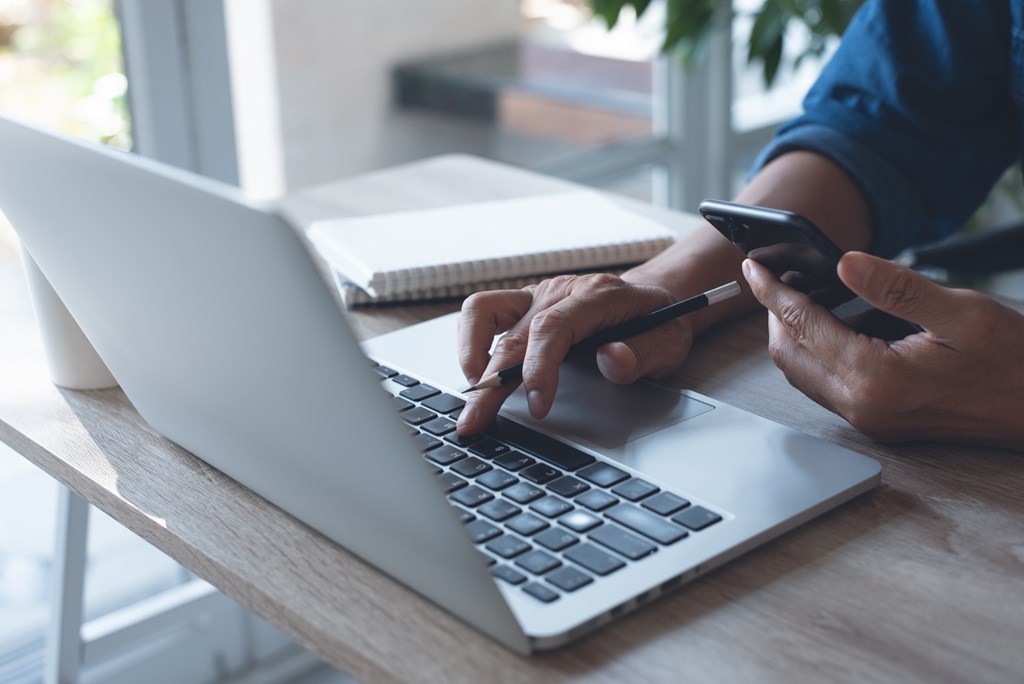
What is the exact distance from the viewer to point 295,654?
5.77 ft

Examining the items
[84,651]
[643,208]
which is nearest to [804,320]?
[643,208]

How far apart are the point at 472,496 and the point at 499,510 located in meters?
0.02

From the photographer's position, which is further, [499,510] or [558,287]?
[558,287]

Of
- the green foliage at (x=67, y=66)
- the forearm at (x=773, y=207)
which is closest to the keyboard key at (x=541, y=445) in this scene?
the forearm at (x=773, y=207)

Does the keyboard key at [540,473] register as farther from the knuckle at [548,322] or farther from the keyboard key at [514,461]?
the knuckle at [548,322]

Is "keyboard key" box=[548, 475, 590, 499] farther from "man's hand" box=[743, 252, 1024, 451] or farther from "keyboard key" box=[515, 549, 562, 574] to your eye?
"man's hand" box=[743, 252, 1024, 451]

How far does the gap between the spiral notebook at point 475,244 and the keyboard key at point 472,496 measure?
35cm

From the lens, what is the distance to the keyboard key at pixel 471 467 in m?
0.60

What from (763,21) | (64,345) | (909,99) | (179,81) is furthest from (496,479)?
(763,21)

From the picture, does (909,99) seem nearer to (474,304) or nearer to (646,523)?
(474,304)

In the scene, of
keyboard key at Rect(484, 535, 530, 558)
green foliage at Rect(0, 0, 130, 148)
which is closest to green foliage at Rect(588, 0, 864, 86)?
green foliage at Rect(0, 0, 130, 148)

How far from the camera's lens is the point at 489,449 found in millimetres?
633

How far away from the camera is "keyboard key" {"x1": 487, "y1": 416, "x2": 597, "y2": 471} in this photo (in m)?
0.61

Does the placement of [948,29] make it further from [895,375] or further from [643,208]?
[895,375]
